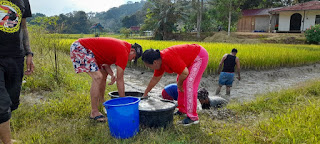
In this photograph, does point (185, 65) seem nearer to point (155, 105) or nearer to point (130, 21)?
point (155, 105)

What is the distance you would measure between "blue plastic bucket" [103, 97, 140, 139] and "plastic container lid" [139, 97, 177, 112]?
8.5 inches

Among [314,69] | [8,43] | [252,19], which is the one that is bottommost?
[314,69]

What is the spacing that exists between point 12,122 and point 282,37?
752 inches

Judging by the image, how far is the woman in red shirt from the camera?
254 centimetres

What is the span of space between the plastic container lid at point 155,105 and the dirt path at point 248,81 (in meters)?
2.01

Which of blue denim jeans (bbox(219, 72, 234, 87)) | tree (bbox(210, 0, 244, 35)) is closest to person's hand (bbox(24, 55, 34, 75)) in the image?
blue denim jeans (bbox(219, 72, 234, 87))

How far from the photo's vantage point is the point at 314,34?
52.0 ft

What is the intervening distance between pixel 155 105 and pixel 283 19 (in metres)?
23.0

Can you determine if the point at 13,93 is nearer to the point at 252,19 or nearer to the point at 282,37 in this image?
the point at 282,37

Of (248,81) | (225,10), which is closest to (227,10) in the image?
(225,10)

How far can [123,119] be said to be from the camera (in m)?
2.27

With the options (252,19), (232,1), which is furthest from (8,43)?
(252,19)

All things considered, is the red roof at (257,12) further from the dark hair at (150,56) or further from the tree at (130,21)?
the tree at (130,21)

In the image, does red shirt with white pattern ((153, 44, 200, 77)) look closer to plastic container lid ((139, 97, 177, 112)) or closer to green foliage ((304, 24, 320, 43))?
plastic container lid ((139, 97, 177, 112))
